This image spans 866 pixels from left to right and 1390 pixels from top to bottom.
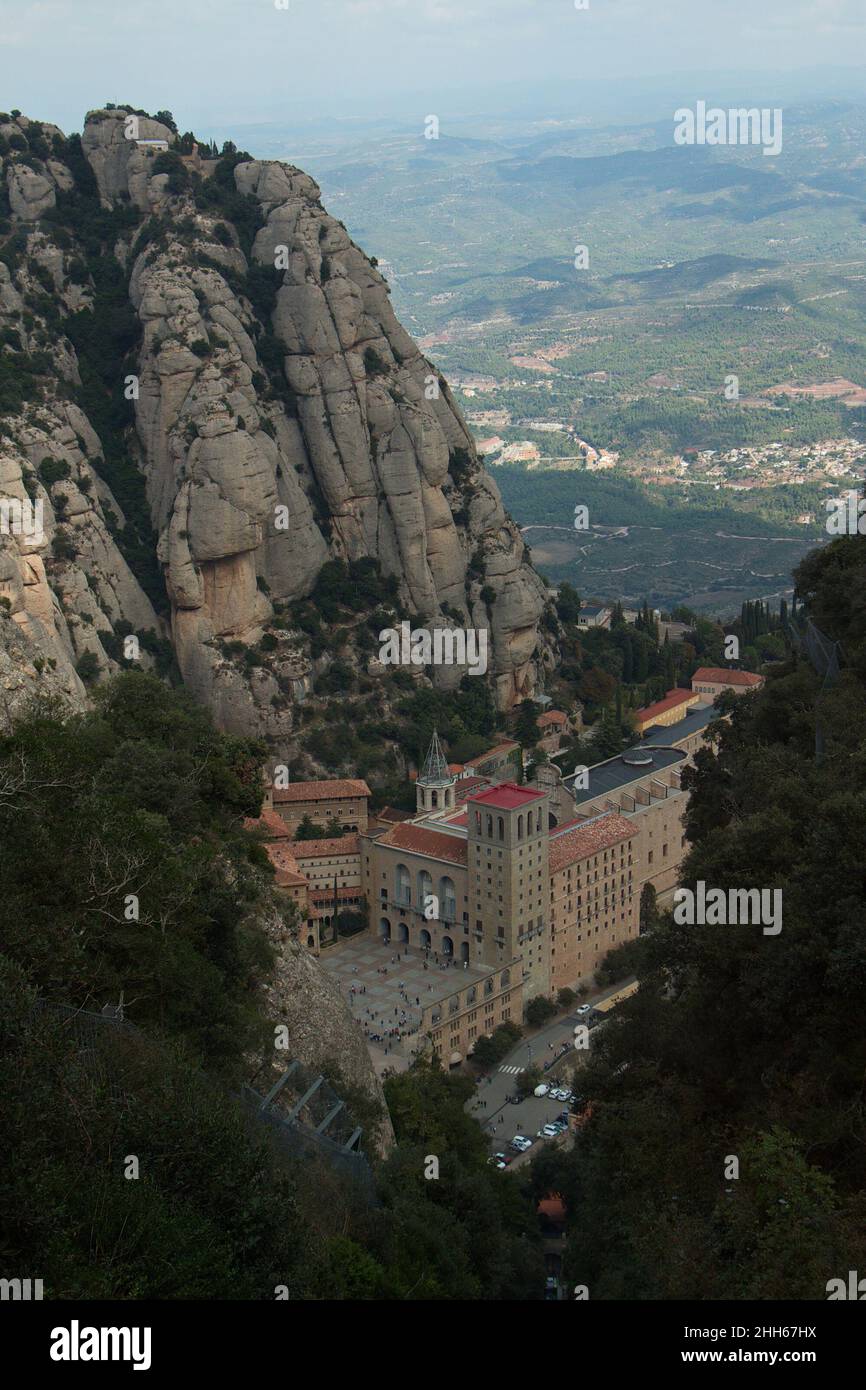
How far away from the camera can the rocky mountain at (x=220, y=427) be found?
63812mm

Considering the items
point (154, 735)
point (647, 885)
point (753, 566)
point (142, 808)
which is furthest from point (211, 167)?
point (753, 566)

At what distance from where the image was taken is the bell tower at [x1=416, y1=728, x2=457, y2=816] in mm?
59000

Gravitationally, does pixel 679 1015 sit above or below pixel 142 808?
below

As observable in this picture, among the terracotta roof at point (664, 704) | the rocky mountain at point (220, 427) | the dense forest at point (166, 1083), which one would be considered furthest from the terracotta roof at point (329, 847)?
the terracotta roof at point (664, 704)

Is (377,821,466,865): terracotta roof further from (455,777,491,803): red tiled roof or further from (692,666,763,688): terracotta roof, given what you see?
(692,666,763,688): terracotta roof

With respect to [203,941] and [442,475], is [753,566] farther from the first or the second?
[203,941]

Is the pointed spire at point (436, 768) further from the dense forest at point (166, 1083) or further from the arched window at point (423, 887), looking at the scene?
the dense forest at point (166, 1083)

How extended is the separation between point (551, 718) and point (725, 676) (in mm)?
10264

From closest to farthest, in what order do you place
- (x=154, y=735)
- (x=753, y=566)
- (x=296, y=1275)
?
(x=296, y=1275), (x=154, y=735), (x=753, y=566)

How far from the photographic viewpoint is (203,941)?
27625 millimetres

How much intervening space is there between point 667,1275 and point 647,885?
1551 inches

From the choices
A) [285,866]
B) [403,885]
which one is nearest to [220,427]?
[285,866]

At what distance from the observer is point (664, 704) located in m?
74.4

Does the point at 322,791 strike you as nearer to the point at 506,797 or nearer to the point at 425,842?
the point at 425,842
